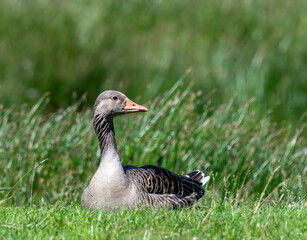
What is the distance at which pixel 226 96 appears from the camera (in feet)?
39.0

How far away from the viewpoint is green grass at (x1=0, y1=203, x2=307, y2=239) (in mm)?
4996

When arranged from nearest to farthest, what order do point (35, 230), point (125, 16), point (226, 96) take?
point (35, 230), point (226, 96), point (125, 16)

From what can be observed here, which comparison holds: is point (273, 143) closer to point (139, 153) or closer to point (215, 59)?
point (139, 153)

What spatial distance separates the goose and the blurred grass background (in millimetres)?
4466

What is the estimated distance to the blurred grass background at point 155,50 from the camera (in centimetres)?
1222

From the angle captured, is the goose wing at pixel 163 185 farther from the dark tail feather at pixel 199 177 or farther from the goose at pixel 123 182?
the dark tail feather at pixel 199 177

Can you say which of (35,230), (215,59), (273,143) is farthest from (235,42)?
(35,230)

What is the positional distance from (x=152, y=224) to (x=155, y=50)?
8586mm

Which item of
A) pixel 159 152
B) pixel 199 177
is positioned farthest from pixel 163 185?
pixel 159 152

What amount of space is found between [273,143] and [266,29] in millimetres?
4850

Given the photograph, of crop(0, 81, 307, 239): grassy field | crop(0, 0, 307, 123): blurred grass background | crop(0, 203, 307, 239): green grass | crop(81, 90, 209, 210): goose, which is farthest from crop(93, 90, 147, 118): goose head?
crop(0, 0, 307, 123): blurred grass background

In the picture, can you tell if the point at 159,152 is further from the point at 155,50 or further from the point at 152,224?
the point at 155,50

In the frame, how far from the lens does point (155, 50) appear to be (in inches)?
530

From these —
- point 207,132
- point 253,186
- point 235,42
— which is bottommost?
point 253,186
